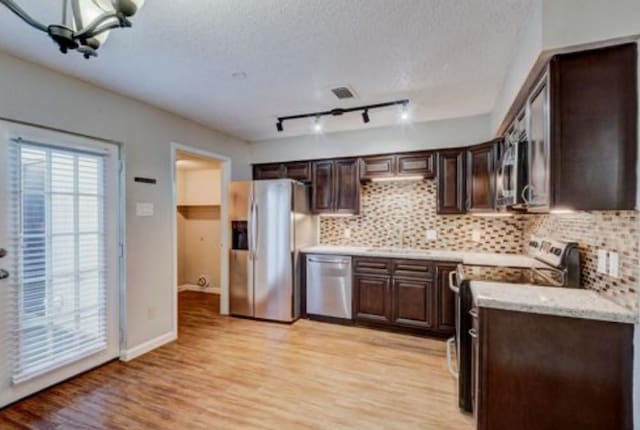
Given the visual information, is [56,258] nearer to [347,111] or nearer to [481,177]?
[347,111]

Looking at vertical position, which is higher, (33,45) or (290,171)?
(33,45)

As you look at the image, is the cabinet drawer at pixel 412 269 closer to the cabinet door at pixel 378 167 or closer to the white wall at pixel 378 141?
the cabinet door at pixel 378 167

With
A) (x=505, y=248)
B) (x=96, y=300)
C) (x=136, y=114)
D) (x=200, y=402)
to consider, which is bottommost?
(x=200, y=402)

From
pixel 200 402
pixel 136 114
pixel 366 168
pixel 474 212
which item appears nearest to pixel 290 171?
pixel 366 168

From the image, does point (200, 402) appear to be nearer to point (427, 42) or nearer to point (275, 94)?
point (275, 94)

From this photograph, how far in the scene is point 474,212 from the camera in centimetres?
357

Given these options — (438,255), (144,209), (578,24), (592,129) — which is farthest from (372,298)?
(578,24)

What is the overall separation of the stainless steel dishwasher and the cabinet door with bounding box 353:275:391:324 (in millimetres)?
112

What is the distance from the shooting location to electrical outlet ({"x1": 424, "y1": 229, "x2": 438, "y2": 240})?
164 inches

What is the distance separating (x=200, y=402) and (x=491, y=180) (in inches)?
128

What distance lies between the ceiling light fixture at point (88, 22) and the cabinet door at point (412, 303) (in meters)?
3.39

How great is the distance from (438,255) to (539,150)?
6.52ft

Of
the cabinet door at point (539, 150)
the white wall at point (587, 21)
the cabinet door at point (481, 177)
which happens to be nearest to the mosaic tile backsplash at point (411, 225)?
the cabinet door at point (481, 177)

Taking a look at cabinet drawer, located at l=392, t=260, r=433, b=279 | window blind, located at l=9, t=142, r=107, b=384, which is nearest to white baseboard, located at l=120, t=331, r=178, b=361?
window blind, located at l=9, t=142, r=107, b=384
